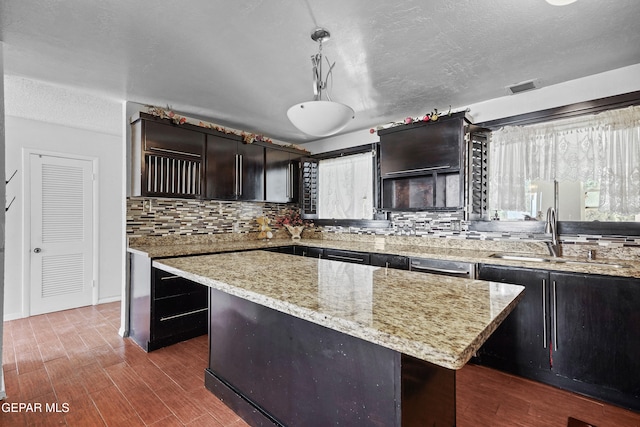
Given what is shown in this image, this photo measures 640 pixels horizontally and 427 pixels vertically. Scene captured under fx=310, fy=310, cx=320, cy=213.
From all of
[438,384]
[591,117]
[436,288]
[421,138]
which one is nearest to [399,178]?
[421,138]

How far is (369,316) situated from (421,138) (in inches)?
109

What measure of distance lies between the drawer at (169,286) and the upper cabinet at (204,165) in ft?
2.85

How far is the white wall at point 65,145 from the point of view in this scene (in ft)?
10.6

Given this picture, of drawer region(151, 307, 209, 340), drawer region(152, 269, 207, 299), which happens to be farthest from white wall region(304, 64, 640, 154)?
drawer region(151, 307, 209, 340)

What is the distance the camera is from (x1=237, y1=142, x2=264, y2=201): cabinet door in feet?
13.1

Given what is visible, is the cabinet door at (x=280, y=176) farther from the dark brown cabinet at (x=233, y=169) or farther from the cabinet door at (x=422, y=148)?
the cabinet door at (x=422, y=148)

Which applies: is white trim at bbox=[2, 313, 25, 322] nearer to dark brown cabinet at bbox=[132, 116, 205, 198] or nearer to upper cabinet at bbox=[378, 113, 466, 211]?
dark brown cabinet at bbox=[132, 116, 205, 198]

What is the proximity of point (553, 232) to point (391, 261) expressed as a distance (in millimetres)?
1432

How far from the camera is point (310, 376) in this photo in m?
1.43

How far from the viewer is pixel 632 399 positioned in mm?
2053

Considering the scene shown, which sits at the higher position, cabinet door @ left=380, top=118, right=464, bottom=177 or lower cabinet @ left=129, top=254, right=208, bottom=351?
cabinet door @ left=380, top=118, right=464, bottom=177

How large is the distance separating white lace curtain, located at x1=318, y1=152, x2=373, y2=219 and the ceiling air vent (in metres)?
1.73

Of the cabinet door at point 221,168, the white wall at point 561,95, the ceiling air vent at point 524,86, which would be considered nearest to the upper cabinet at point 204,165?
the cabinet door at point 221,168

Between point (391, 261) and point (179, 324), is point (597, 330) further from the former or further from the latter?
point (179, 324)
